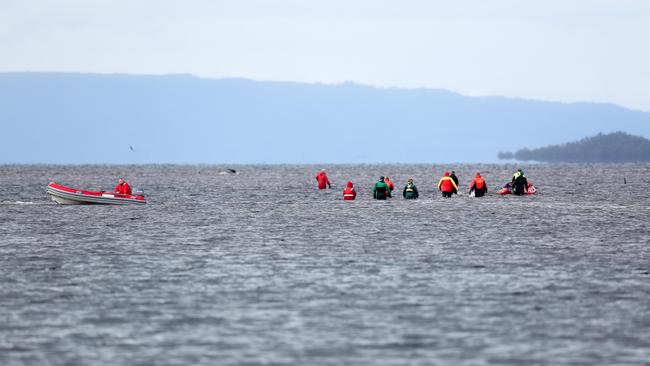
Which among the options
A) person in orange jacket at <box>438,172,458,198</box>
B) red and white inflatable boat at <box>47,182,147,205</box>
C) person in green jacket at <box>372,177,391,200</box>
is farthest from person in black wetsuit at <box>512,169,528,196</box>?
red and white inflatable boat at <box>47,182,147,205</box>

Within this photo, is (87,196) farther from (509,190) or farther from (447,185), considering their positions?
(509,190)

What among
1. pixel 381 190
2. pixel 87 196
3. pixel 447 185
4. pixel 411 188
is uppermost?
pixel 447 185

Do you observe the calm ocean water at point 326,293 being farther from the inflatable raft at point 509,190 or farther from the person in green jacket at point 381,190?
the inflatable raft at point 509,190

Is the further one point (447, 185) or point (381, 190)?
point (447, 185)

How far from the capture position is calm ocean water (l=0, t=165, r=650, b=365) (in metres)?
16.8

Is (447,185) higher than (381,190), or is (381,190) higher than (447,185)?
(447,185)

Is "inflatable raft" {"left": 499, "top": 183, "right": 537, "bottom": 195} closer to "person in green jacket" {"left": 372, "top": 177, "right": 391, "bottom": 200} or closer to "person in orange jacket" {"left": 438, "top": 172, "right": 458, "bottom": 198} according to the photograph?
"person in orange jacket" {"left": 438, "top": 172, "right": 458, "bottom": 198}

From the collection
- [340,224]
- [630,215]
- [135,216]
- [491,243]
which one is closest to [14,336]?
[491,243]

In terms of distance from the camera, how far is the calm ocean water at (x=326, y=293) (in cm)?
1683

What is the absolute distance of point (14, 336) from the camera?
1816cm

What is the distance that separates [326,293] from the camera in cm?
2317

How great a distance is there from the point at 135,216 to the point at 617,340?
3621cm

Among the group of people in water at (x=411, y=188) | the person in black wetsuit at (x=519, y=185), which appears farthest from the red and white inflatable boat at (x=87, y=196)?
the person in black wetsuit at (x=519, y=185)

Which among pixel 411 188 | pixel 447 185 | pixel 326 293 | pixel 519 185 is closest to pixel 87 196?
pixel 411 188
